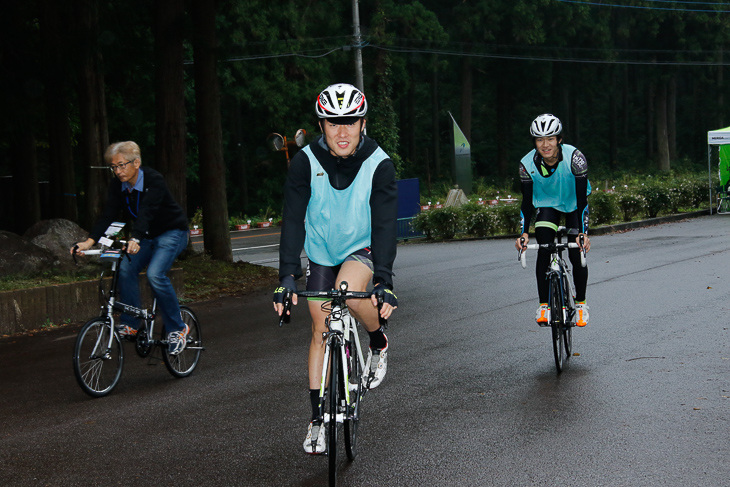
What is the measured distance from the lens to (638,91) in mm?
77562

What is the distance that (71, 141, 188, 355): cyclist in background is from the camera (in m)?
7.20

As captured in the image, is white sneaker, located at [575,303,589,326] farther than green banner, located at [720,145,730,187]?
No

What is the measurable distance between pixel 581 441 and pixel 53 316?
7.48 metres

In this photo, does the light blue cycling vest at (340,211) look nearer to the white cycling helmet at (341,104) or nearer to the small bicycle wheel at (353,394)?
the white cycling helmet at (341,104)

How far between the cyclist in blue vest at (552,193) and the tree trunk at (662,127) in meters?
51.9

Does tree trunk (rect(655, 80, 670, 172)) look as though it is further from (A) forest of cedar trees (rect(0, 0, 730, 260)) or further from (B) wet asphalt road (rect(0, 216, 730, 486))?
(B) wet asphalt road (rect(0, 216, 730, 486))

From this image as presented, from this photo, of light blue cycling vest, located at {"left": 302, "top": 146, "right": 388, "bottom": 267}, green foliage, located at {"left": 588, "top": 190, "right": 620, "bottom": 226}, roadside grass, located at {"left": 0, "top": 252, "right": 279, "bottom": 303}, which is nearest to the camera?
light blue cycling vest, located at {"left": 302, "top": 146, "right": 388, "bottom": 267}

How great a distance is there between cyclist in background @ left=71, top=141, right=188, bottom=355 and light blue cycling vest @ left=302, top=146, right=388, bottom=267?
268cm

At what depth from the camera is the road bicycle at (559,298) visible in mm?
7129

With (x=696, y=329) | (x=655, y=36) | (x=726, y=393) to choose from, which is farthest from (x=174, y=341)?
(x=655, y=36)

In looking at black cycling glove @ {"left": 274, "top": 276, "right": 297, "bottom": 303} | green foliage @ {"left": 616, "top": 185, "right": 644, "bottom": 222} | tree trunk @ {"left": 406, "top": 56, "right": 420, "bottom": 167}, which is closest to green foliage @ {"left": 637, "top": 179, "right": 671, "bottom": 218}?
green foliage @ {"left": 616, "top": 185, "right": 644, "bottom": 222}

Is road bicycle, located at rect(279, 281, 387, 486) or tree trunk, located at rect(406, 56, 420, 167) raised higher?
tree trunk, located at rect(406, 56, 420, 167)

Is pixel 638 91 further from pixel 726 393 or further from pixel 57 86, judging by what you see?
pixel 726 393

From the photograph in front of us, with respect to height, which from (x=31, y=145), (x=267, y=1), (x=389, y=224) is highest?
(x=267, y=1)
